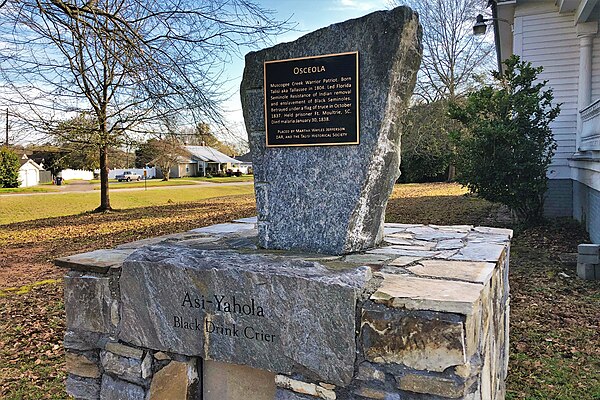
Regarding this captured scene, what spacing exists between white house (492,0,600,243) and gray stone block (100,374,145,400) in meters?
8.57

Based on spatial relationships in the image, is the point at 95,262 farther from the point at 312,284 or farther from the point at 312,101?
the point at 312,101

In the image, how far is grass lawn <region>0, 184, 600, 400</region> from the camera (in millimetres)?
3684

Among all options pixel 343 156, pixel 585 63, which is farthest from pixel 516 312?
pixel 585 63

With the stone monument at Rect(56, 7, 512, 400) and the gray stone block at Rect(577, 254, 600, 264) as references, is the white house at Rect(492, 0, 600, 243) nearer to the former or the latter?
the gray stone block at Rect(577, 254, 600, 264)

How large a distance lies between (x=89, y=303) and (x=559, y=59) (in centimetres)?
1009

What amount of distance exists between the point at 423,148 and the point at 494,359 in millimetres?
20573

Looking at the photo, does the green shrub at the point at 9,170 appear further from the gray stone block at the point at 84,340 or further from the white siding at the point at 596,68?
the gray stone block at the point at 84,340

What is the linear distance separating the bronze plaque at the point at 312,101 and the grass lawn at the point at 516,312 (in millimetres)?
2298

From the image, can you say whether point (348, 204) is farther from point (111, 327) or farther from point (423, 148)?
point (423, 148)

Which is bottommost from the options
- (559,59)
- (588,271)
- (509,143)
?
(588,271)

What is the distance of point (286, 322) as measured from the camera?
8.57 ft

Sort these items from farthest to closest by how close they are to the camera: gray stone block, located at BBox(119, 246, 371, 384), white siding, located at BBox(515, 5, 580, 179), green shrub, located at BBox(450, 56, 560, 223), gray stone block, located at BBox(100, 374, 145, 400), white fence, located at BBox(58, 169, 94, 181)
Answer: white fence, located at BBox(58, 169, 94, 181)
white siding, located at BBox(515, 5, 580, 179)
green shrub, located at BBox(450, 56, 560, 223)
gray stone block, located at BBox(100, 374, 145, 400)
gray stone block, located at BBox(119, 246, 371, 384)

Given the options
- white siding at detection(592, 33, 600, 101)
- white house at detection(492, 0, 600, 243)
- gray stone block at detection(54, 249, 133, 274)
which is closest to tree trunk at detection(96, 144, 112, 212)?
white house at detection(492, 0, 600, 243)

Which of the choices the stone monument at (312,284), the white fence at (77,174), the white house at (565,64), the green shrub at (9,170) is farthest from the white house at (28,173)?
the stone monument at (312,284)
